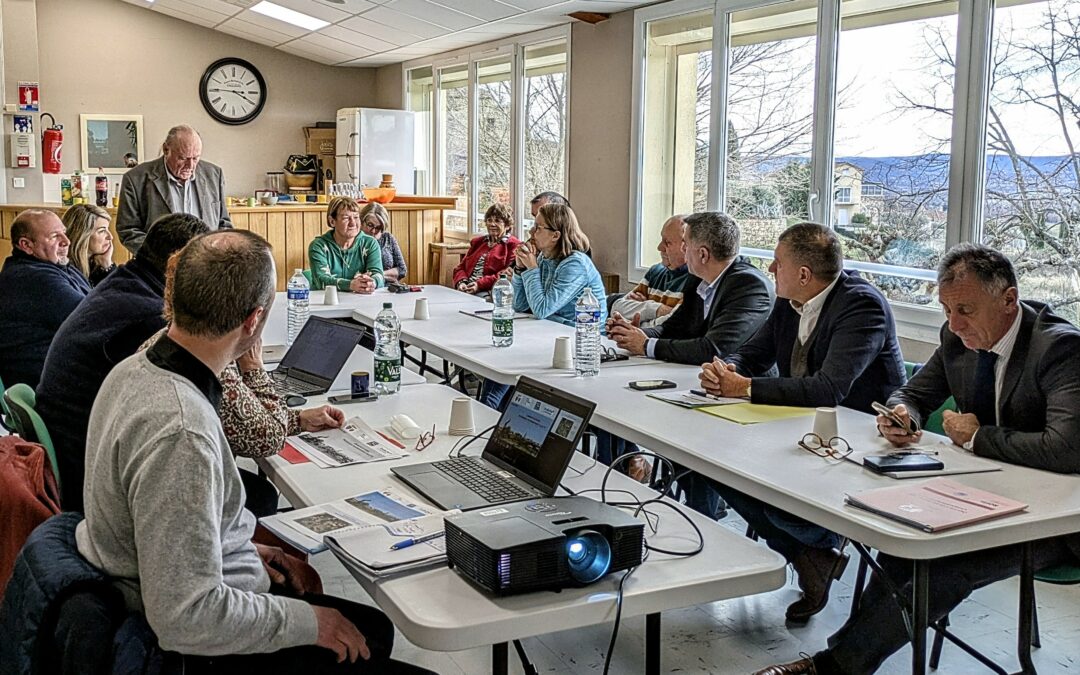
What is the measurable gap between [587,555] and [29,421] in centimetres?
148

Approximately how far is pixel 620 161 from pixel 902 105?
98.9 inches

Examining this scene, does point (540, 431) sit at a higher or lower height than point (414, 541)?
higher

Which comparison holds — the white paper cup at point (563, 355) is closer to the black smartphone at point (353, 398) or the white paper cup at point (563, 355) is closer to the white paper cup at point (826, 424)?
the black smartphone at point (353, 398)

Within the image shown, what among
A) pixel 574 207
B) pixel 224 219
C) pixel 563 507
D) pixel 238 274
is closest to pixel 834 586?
pixel 563 507

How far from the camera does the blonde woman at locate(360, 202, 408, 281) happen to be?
6.86m

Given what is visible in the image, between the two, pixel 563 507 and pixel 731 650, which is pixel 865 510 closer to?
pixel 563 507

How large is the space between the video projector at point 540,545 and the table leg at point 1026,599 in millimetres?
935

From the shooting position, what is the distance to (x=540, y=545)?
160cm

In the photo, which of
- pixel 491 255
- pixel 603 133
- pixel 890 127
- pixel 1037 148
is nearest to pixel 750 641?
pixel 1037 148

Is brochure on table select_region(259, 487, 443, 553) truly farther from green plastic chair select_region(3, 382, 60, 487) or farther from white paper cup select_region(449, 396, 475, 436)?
green plastic chair select_region(3, 382, 60, 487)

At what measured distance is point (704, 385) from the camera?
304 centimetres

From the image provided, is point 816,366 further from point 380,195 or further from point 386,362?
point 380,195

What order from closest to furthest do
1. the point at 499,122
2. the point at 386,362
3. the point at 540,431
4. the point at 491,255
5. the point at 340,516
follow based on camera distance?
the point at 340,516
the point at 540,431
the point at 386,362
the point at 491,255
the point at 499,122

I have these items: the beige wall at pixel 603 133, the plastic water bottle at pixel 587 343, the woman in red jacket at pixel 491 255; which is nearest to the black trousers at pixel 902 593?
Result: the plastic water bottle at pixel 587 343
